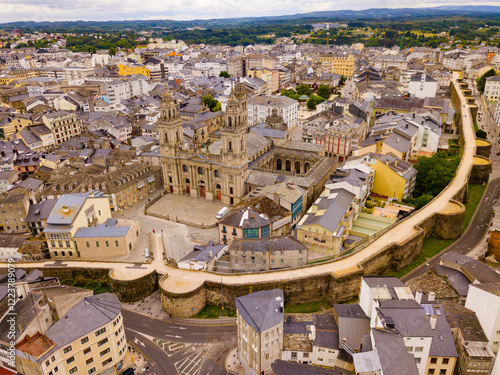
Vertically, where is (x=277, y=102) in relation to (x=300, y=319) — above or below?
above

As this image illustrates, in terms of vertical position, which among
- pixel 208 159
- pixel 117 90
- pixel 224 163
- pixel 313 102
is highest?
pixel 117 90

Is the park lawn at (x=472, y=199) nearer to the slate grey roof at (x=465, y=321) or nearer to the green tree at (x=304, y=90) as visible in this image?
the slate grey roof at (x=465, y=321)

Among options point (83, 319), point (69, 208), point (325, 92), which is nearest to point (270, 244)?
point (83, 319)

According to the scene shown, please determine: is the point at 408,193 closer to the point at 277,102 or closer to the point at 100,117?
the point at 277,102

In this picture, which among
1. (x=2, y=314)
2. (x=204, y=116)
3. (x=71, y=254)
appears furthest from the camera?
(x=204, y=116)

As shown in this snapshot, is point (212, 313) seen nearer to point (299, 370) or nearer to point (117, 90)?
point (299, 370)

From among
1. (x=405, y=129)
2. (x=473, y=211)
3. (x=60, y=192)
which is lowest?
(x=473, y=211)

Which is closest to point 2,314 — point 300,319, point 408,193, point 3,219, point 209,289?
point 209,289

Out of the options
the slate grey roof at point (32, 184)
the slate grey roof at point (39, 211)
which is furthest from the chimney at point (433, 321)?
the slate grey roof at point (32, 184)
